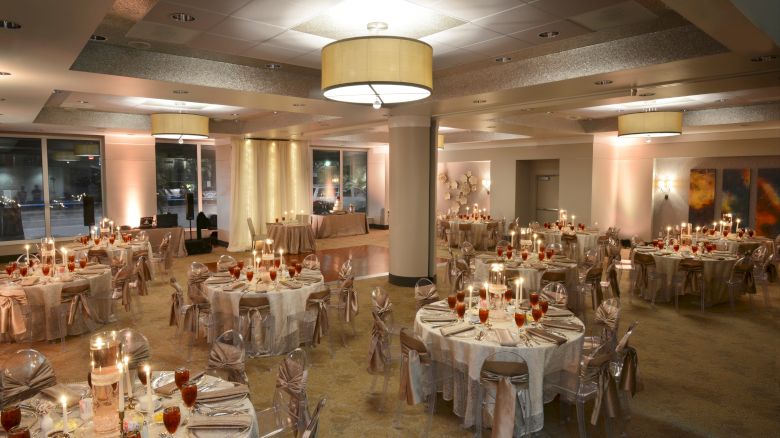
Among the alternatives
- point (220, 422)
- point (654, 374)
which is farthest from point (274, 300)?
point (654, 374)

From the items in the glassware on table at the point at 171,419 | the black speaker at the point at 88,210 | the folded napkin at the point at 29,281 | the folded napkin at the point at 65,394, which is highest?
the black speaker at the point at 88,210

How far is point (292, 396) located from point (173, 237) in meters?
10.2

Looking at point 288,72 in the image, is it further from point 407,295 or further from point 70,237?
point 70,237

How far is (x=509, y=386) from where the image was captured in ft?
11.9

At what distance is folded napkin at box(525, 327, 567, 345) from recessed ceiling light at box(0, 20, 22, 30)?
4.49 m

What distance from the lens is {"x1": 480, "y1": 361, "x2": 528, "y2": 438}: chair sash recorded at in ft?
11.8

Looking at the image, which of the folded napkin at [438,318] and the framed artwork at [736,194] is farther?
the framed artwork at [736,194]

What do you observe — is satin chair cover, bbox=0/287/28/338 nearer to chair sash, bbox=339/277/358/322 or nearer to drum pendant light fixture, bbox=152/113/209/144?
drum pendant light fixture, bbox=152/113/209/144

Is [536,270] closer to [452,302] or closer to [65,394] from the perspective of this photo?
[452,302]

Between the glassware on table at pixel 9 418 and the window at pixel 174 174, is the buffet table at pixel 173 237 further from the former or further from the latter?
the glassware on table at pixel 9 418

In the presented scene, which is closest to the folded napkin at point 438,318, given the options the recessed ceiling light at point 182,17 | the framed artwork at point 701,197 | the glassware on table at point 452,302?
the glassware on table at point 452,302

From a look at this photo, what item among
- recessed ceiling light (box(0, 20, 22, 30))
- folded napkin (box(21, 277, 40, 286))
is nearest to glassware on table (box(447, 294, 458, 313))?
recessed ceiling light (box(0, 20, 22, 30))

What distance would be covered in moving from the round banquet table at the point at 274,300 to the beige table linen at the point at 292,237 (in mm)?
7132

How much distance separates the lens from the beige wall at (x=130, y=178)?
43.5 ft
